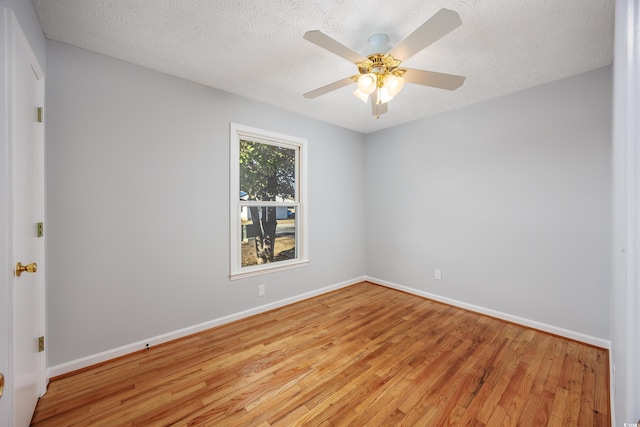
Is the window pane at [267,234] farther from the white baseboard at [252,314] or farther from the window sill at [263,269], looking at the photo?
the white baseboard at [252,314]

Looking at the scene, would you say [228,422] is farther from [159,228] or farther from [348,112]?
[348,112]

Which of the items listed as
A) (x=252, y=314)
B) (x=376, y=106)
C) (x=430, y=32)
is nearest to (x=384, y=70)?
(x=376, y=106)

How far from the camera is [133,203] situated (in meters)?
2.21

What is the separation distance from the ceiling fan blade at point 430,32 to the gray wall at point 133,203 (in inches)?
74.5

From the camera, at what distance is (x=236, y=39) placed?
1900mm

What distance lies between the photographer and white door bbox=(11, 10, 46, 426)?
132cm

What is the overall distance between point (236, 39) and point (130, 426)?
2590 mm

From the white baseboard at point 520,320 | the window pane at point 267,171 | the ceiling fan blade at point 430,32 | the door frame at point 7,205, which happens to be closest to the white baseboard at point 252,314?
the white baseboard at point 520,320

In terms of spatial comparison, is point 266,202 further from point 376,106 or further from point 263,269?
point 376,106

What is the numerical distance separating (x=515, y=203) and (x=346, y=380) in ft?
8.15

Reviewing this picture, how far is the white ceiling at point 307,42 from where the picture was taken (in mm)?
1592

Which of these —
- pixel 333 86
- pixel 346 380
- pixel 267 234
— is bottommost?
pixel 346 380

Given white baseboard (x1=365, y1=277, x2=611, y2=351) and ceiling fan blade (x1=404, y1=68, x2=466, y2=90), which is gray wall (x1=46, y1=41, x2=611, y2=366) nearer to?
white baseboard (x1=365, y1=277, x2=611, y2=351)

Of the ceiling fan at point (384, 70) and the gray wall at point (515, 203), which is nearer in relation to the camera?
the ceiling fan at point (384, 70)
